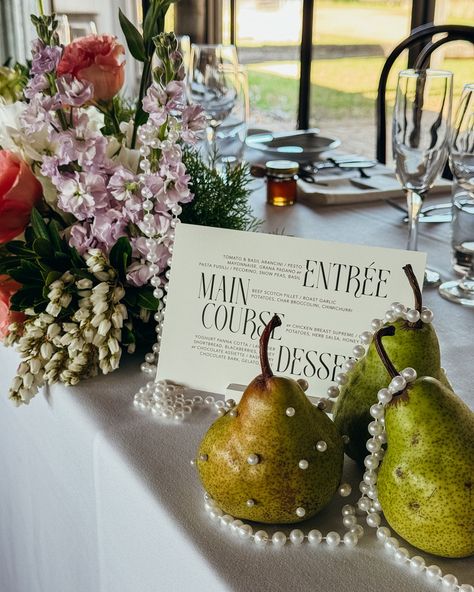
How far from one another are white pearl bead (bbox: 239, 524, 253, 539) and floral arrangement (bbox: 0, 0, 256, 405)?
0.88 ft

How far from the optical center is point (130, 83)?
3.02m

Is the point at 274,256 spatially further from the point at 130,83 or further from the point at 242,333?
the point at 130,83

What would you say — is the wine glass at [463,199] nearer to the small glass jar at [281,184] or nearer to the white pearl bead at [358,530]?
the small glass jar at [281,184]

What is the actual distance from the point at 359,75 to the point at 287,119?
0.67 metres

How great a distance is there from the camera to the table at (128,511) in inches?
19.7

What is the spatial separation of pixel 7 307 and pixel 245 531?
0.38 metres

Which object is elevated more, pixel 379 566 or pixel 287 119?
pixel 379 566

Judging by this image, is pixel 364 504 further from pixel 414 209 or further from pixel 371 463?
pixel 414 209

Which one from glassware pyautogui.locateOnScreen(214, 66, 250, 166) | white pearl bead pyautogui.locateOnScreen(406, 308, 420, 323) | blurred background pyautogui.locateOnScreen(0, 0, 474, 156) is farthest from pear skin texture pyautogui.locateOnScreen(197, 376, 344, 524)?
blurred background pyautogui.locateOnScreen(0, 0, 474, 156)

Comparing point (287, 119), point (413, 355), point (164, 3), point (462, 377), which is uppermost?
point (164, 3)

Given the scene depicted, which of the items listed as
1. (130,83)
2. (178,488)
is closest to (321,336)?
(178,488)

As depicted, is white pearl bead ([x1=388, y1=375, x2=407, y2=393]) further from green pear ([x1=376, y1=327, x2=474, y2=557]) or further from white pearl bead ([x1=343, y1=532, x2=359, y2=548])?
white pearl bead ([x1=343, y1=532, x2=359, y2=548])

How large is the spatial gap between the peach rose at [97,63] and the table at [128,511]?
295 mm

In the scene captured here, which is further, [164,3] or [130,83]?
[130,83]
